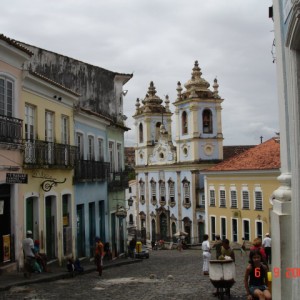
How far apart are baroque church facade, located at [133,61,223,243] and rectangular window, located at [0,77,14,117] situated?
35698 mm

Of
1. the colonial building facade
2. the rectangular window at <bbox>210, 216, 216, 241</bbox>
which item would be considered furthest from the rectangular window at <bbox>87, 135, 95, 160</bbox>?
the rectangular window at <bbox>210, 216, 216, 241</bbox>

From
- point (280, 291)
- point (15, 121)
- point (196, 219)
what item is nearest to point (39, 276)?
point (15, 121)

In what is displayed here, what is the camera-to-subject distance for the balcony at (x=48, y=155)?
49.9ft

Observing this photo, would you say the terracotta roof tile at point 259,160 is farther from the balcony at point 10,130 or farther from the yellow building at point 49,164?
the balcony at point 10,130

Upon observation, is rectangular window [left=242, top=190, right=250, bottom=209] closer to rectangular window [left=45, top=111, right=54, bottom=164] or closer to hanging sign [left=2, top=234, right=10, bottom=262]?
rectangular window [left=45, top=111, right=54, bottom=164]

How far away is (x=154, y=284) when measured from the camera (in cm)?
1295

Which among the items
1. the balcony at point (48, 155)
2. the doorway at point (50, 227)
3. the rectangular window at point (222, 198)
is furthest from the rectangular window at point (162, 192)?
the doorway at point (50, 227)

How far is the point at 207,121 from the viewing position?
167ft

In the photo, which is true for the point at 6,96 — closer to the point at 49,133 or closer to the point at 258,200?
the point at 49,133

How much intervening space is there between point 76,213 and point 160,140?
3772cm

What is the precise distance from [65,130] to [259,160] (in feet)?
72.7

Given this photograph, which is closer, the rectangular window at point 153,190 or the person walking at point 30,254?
the person walking at point 30,254

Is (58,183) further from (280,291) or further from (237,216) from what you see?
(237,216)

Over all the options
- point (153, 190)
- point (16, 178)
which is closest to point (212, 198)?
point (153, 190)
